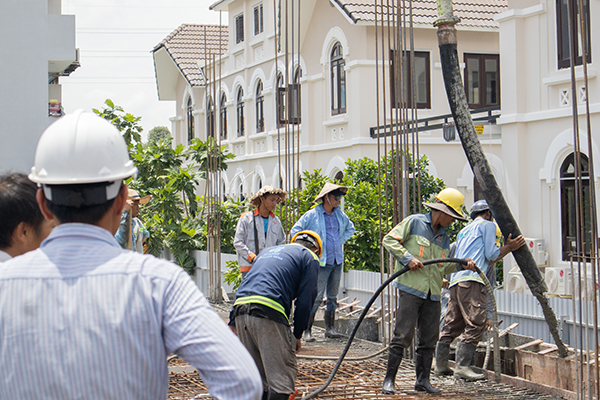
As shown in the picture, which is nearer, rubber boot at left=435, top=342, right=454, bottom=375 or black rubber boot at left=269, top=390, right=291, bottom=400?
black rubber boot at left=269, top=390, right=291, bottom=400

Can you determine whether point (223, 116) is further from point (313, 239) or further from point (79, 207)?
point (79, 207)

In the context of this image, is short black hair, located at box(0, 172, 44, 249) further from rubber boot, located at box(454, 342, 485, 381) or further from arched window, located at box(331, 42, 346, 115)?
arched window, located at box(331, 42, 346, 115)

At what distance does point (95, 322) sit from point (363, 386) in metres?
5.07

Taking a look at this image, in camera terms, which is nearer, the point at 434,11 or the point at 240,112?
the point at 434,11

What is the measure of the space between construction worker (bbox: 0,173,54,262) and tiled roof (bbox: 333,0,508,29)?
49.2 ft

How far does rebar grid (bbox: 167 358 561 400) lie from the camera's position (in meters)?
6.15

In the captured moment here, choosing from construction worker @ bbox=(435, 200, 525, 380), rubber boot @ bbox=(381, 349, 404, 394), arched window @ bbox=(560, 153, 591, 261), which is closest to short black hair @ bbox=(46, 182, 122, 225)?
rubber boot @ bbox=(381, 349, 404, 394)

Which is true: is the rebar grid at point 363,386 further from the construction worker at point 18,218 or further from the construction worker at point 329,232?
the construction worker at point 18,218

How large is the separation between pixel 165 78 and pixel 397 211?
78.4ft

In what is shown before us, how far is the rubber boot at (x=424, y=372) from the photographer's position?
6230mm

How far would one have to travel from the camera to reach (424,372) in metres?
6.25

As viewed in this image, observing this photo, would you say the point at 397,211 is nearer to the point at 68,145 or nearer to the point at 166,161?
the point at 68,145

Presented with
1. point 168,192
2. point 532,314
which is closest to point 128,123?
point 168,192

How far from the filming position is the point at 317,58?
1972 centimetres
